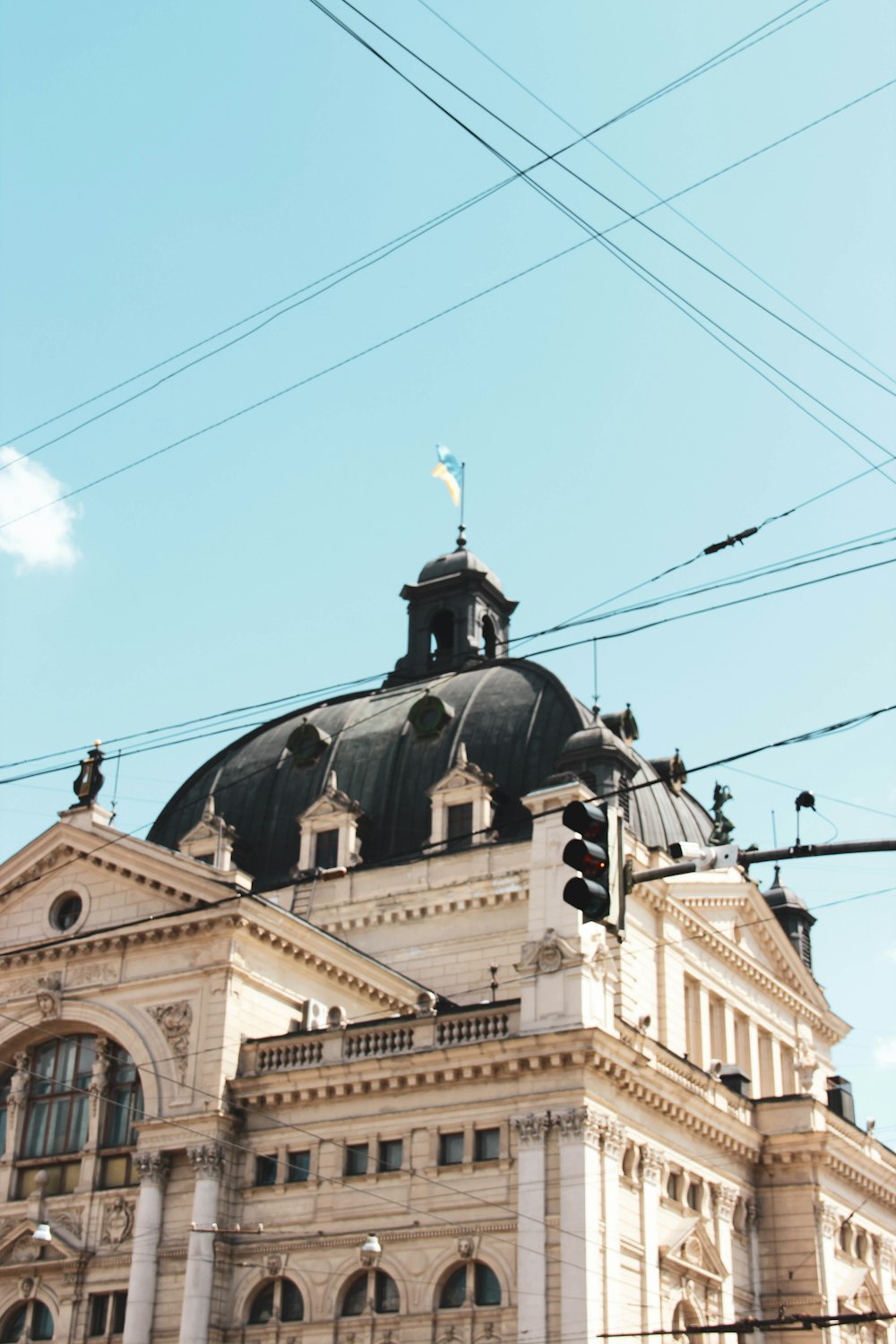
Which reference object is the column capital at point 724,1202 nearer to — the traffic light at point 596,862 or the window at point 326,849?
the window at point 326,849

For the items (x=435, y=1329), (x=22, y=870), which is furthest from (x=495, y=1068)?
(x=22, y=870)

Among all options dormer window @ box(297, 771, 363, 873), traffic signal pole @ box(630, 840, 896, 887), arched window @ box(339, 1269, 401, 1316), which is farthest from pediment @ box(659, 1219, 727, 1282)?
traffic signal pole @ box(630, 840, 896, 887)

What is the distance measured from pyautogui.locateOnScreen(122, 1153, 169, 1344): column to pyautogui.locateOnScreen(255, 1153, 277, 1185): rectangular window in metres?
2.16

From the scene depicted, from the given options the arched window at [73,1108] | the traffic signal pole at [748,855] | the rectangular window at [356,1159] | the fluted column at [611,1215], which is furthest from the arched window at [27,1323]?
the traffic signal pole at [748,855]

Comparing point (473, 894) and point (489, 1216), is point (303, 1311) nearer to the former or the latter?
point (489, 1216)

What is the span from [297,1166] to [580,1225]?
7447mm

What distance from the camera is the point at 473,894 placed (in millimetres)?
48219

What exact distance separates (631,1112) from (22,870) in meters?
18.0

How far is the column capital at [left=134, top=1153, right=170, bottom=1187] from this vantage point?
3831cm

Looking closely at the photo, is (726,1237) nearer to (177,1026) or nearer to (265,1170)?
(265,1170)

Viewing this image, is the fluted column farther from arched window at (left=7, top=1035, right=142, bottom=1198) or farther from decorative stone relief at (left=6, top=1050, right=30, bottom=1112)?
decorative stone relief at (left=6, top=1050, right=30, bottom=1112)

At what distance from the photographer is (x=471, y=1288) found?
34.9 meters

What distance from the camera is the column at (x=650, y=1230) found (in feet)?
119

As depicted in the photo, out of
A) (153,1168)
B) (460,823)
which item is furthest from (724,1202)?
(153,1168)
